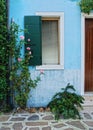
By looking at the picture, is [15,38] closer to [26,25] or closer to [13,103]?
[26,25]

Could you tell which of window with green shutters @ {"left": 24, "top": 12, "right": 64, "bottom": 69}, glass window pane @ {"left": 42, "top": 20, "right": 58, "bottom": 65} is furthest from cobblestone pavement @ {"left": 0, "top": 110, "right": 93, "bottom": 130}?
glass window pane @ {"left": 42, "top": 20, "right": 58, "bottom": 65}

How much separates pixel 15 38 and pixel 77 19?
1852 mm

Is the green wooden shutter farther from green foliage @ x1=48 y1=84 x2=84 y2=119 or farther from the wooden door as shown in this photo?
the wooden door

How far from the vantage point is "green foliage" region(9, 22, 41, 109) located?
21.9 ft

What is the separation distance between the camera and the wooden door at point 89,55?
24.3ft

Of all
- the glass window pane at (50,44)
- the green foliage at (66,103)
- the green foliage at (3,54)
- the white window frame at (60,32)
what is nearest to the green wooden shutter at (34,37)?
the white window frame at (60,32)

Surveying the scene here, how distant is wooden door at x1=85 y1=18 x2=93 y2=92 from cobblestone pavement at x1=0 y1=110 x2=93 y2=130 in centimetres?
117

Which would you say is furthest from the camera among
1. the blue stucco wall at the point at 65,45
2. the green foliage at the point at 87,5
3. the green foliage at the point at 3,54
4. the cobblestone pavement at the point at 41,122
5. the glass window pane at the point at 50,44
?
the glass window pane at the point at 50,44

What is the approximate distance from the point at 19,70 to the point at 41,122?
65.0 inches

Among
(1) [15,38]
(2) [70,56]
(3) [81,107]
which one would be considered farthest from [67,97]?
(1) [15,38]

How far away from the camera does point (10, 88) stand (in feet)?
22.6

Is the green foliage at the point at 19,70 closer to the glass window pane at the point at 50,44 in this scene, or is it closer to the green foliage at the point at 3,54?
the green foliage at the point at 3,54

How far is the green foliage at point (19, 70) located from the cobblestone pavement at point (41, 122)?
517mm

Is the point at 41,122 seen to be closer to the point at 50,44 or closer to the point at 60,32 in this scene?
the point at 50,44
